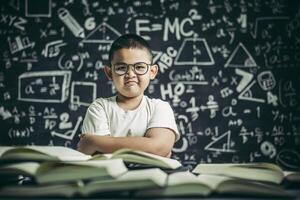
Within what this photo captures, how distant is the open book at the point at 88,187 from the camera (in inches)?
21.5

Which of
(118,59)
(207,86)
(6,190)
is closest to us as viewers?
(6,190)

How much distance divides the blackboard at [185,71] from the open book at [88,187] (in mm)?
2594

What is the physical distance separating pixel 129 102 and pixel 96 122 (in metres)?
0.20

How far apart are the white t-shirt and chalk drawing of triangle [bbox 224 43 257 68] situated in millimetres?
1662

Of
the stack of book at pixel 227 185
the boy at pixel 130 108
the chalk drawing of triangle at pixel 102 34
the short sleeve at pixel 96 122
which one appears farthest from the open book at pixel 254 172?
the chalk drawing of triangle at pixel 102 34

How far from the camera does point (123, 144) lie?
1.23 metres

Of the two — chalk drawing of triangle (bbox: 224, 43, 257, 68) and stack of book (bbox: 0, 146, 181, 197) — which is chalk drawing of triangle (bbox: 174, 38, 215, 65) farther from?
stack of book (bbox: 0, 146, 181, 197)

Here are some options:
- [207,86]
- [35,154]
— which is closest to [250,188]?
[35,154]

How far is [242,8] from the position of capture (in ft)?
10.5

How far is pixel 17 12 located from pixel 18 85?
1.97ft

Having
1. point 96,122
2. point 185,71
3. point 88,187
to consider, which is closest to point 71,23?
point 185,71

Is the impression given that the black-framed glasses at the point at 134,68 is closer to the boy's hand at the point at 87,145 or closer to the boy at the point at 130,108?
the boy at the point at 130,108

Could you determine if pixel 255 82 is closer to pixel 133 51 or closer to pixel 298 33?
pixel 298 33

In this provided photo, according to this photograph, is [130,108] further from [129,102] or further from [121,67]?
[121,67]
